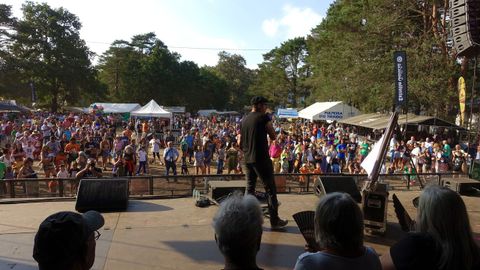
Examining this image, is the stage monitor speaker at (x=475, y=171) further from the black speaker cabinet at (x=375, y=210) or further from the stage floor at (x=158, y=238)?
the black speaker cabinet at (x=375, y=210)

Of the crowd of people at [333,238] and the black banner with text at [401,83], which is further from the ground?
the black banner with text at [401,83]

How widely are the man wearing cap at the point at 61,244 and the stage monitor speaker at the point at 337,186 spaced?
17.5 feet

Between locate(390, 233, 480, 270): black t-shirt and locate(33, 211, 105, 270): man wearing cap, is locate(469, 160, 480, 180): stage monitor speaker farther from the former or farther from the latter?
locate(33, 211, 105, 270): man wearing cap

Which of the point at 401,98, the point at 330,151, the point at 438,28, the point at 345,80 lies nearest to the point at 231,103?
the point at 345,80

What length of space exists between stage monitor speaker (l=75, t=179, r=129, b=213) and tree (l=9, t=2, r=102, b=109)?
51259 millimetres

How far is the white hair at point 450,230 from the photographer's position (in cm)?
220

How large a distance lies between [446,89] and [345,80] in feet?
29.3

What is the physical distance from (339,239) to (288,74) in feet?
251

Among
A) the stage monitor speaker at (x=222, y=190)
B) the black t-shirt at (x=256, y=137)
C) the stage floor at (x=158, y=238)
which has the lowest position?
the stage floor at (x=158, y=238)

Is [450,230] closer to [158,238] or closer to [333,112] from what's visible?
[158,238]

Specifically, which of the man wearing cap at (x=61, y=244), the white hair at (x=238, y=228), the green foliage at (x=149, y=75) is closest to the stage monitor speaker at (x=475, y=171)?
the white hair at (x=238, y=228)

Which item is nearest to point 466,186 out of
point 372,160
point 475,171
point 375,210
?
point 475,171

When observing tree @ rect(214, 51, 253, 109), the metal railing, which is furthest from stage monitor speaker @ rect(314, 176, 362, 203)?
tree @ rect(214, 51, 253, 109)

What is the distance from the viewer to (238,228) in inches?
77.2
